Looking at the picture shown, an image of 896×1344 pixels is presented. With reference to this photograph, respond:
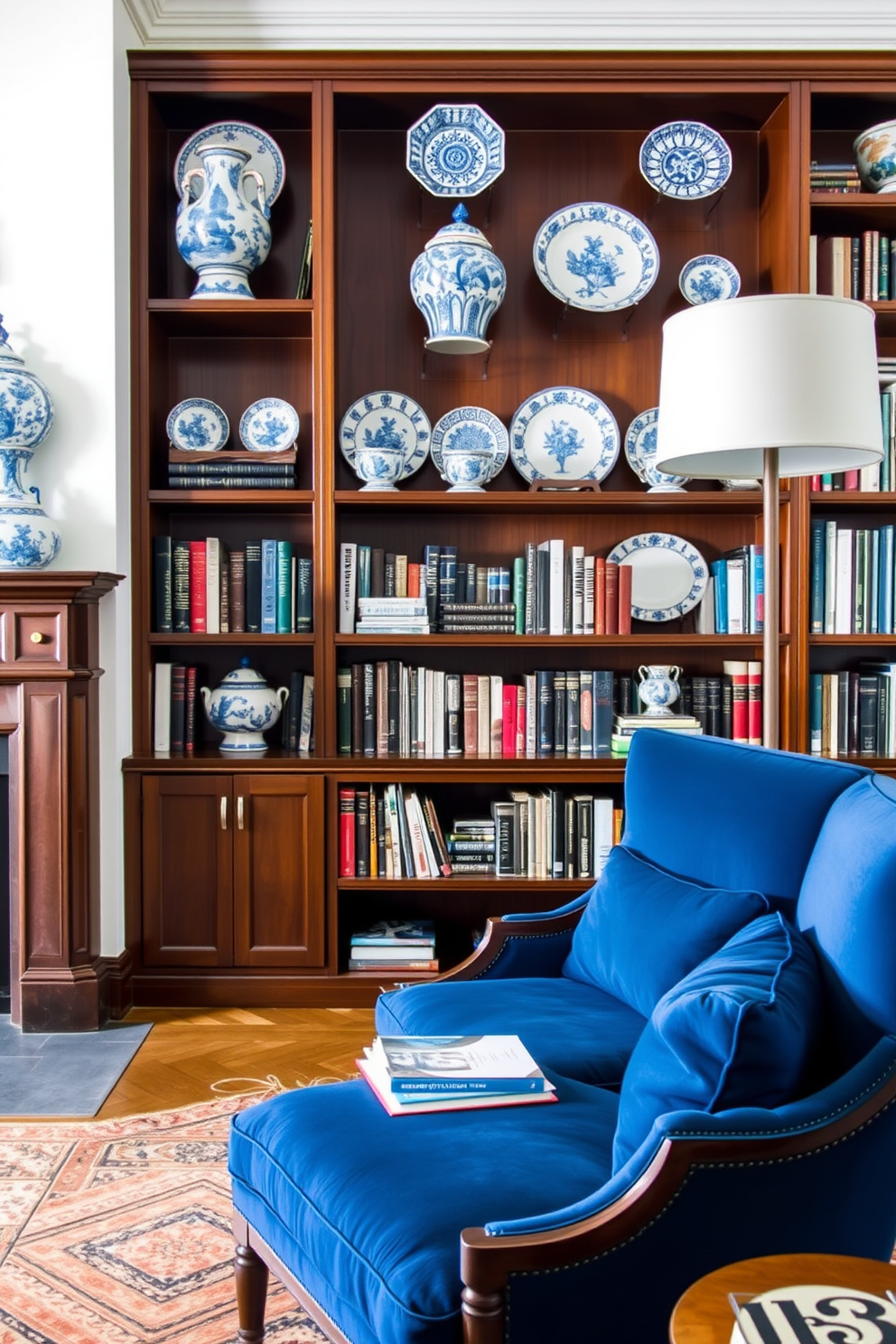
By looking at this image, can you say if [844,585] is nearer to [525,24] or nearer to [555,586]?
[555,586]

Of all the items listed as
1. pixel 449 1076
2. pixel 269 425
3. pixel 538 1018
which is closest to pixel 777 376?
pixel 538 1018

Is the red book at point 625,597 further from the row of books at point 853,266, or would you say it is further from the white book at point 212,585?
the white book at point 212,585

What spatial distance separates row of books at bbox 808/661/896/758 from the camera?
11.9 feet

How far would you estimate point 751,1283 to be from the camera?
42.0 inches

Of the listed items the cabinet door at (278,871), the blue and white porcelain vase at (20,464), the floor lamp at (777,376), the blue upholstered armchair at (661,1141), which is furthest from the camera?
the cabinet door at (278,871)

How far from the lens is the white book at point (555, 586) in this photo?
359 centimetres

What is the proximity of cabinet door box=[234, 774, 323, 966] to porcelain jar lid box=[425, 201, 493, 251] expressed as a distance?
1.62 metres

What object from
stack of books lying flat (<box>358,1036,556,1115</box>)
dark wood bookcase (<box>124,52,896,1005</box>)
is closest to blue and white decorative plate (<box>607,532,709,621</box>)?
dark wood bookcase (<box>124,52,896,1005</box>)

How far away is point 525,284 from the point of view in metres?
3.80

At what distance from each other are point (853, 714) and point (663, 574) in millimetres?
713

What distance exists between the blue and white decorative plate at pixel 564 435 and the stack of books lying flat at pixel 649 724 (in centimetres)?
77

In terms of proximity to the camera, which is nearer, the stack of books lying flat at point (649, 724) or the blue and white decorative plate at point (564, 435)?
the stack of books lying flat at point (649, 724)

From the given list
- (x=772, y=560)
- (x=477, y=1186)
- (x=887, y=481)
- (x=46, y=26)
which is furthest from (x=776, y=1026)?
(x=46, y=26)

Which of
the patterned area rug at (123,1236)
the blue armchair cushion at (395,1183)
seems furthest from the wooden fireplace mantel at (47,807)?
the blue armchair cushion at (395,1183)
